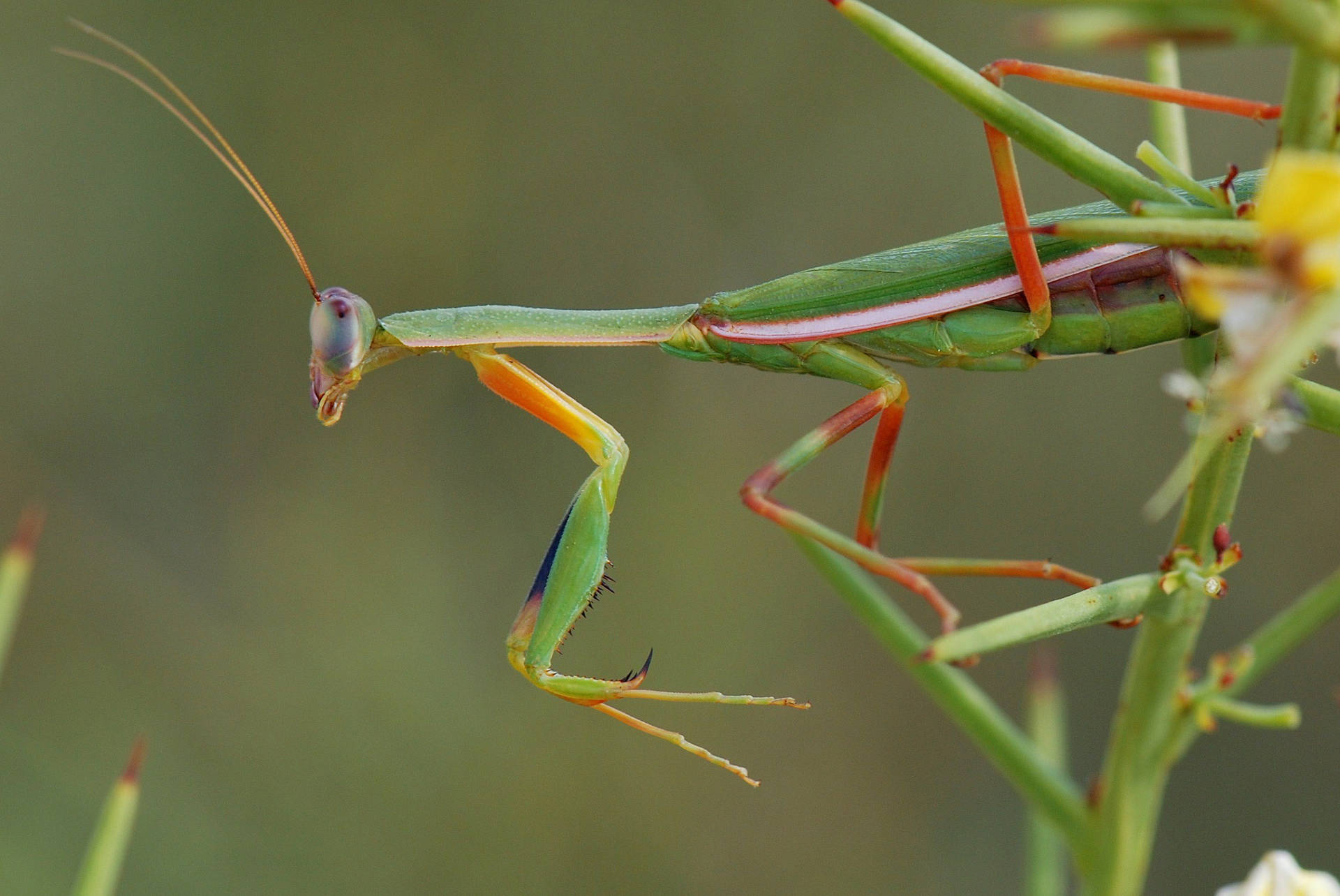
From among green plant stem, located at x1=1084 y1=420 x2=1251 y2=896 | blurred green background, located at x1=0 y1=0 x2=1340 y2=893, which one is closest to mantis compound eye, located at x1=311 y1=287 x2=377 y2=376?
green plant stem, located at x1=1084 y1=420 x2=1251 y2=896

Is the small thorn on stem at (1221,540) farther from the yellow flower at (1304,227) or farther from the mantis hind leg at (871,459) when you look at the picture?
the yellow flower at (1304,227)

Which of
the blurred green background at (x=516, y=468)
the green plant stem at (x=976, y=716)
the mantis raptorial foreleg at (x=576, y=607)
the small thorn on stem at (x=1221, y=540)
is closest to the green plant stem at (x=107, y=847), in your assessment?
the mantis raptorial foreleg at (x=576, y=607)

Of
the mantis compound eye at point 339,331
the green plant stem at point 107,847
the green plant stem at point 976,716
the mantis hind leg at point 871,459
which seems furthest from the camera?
the mantis compound eye at point 339,331

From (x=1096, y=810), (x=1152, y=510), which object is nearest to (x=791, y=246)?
(x=1096, y=810)

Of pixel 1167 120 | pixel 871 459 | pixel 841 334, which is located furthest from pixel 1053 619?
pixel 871 459

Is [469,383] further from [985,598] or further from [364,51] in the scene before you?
[985,598]
